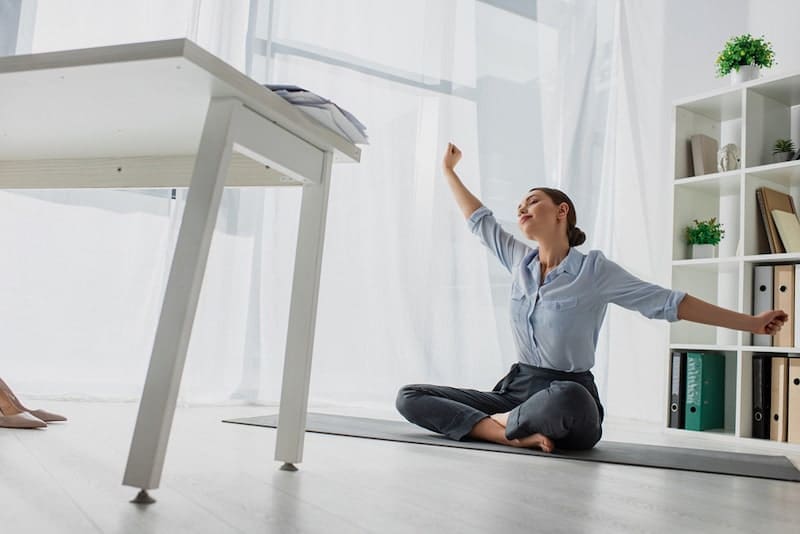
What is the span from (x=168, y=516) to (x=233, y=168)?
2.84ft

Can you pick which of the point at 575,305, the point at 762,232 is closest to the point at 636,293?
the point at 575,305

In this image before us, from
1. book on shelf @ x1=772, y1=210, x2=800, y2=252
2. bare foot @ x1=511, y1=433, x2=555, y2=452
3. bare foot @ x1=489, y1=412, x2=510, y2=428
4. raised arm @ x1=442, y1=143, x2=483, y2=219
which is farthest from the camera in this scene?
book on shelf @ x1=772, y1=210, x2=800, y2=252

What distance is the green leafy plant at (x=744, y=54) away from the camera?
3039mm

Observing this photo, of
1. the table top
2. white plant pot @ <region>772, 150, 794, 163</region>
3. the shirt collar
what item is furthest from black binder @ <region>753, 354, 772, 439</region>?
the table top

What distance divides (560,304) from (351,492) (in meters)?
1.19

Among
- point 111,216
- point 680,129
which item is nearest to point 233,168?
point 111,216

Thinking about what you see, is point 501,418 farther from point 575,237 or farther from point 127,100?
point 127,100

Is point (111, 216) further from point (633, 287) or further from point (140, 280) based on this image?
point (633, 287)

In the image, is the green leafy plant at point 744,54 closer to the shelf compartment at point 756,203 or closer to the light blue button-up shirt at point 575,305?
the shelf compartment at point 756,203

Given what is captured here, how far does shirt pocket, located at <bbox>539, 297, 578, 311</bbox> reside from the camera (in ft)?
7.45

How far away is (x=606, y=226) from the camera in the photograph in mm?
3646

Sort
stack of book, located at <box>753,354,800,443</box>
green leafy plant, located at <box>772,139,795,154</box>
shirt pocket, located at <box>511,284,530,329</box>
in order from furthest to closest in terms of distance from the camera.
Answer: green leafy plant, located at <box>772,139,795,154</box>, stack of book, located at <box>753,354,800,443</box>, shirt pocket, located at <box>511,284,530,329</box>

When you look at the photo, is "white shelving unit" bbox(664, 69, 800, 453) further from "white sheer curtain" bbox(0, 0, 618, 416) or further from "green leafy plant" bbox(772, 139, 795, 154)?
"white sheer curtain" bbox(0, 0, 618, 416)

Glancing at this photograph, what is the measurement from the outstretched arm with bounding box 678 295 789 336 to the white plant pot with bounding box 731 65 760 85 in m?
1.35
